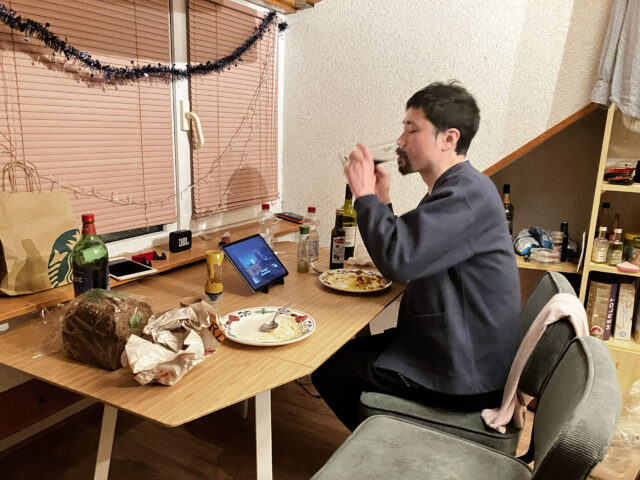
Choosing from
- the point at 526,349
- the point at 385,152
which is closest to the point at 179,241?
the point at 385,152

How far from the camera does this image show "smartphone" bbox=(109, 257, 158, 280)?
5.41ft

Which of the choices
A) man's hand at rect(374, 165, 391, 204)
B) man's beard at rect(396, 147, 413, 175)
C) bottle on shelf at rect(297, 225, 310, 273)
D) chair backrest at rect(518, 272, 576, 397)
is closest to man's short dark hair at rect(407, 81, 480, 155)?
man's beard at rect(396, 147, 413, 175)

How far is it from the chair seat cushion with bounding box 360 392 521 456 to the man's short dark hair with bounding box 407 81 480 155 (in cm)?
77

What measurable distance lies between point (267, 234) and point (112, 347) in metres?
1.14

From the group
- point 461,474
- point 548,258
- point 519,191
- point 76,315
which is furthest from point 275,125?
point 461,474

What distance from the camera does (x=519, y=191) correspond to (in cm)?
256

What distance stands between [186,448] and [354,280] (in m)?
0.94

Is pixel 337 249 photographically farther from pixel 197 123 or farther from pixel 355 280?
pixel 197 123

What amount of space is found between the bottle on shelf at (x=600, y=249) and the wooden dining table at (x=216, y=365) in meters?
1.01

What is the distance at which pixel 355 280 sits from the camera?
182 centimetres

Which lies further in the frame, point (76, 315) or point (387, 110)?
point (387, 110)

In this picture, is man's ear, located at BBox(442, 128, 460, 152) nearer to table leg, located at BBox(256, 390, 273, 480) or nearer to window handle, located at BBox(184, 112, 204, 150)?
table leg, located at BBox(256, 390, 273, 480)

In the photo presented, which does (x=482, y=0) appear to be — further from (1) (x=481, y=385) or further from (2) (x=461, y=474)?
(2) (x=461, y=474)

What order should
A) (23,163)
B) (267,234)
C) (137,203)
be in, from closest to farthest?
1. (23,163)
2. (137,203)
3. (267,234)
